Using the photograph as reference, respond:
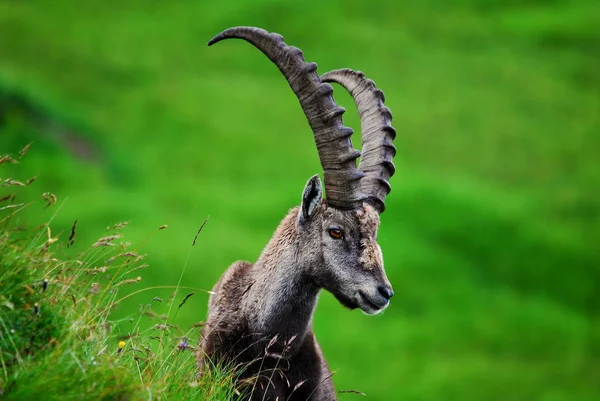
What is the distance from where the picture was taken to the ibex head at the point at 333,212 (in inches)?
392

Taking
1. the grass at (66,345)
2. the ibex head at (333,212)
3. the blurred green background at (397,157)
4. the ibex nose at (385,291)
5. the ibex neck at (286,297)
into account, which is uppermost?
the blurred green background at (397,157)

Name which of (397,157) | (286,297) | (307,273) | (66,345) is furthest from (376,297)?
(397,157)

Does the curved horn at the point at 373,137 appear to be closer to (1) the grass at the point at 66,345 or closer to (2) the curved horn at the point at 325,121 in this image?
(2) the curved horn at the point at 325,121

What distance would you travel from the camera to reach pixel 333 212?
10.2 meters

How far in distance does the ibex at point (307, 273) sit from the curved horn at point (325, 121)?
1 cm

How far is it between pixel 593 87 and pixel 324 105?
70.6 m

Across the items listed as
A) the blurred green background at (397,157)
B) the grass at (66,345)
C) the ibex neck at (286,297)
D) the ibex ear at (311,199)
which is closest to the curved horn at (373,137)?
the ibex ear at (311,199)

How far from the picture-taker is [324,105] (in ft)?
33.1

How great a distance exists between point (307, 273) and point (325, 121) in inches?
61.8

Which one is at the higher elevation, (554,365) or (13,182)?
(554,365)

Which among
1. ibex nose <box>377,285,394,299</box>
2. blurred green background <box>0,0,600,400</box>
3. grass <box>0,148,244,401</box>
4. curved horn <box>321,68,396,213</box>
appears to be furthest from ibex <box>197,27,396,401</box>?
blurred green background <box>0,0,600,400</box>

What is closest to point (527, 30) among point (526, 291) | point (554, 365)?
point (526, 291)

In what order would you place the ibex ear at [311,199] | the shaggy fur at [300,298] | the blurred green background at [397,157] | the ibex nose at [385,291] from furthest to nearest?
the blurred green background at [397,157] < the ibex ear at [311,199] < the shaggy fur at [300,298] < the ibex nose at [385,291]

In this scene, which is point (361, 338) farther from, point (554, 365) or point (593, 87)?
point (593, 87)
